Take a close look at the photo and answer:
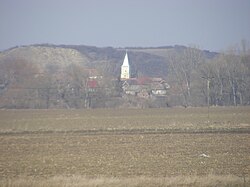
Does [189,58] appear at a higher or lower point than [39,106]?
higher

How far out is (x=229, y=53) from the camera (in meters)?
89.4

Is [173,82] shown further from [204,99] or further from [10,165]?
[10,165]

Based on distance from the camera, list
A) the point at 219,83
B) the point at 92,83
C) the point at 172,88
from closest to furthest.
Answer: the point at 219,83, the point at 92,83, the point at 172,88

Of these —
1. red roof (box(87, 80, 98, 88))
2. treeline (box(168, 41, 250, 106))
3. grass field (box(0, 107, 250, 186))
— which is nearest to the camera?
grass field (box(0, 107, 250, 186))

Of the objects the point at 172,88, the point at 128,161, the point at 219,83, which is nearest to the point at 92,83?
the point at 172,88

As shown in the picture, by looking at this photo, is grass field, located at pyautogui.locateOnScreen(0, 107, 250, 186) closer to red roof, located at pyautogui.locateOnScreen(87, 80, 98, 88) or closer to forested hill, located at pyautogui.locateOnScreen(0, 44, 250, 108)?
forested hill, located at pyautogui.locateOnScreen(0, 44, 250, 108)

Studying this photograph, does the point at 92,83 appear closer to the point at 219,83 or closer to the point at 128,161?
the point at 219,83

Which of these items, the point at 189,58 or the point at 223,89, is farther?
the point at 189,58

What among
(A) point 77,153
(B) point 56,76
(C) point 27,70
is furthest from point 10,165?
(C) point 27,70

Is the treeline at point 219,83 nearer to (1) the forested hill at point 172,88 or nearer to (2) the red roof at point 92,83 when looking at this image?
(1) the forested hill at point 172,88

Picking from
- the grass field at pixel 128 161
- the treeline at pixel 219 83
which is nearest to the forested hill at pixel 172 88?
the treeline at pixel 219 83

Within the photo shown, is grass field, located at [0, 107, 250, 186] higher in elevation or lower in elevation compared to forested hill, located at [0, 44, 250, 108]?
lower

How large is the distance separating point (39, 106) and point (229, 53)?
121 ft

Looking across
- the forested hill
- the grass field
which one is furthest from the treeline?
the grass field
